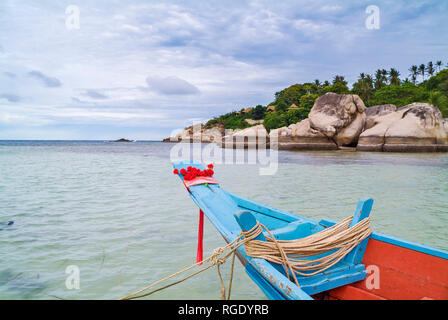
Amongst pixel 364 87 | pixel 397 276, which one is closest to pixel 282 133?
pixel 364 87

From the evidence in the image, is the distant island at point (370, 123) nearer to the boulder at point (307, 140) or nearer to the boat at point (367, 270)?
the boulder at point (307, 140)

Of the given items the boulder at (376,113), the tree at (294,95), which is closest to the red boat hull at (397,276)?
the boulder at (376,113)

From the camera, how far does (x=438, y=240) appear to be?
458 centimetres

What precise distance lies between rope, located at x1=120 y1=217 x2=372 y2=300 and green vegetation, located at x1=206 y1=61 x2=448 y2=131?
3770 cm

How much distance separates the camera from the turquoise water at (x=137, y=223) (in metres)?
3.32

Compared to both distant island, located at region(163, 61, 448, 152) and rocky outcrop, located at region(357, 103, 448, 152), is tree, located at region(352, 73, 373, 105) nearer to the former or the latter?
distant island, located at region(163, 61, 448, 152)

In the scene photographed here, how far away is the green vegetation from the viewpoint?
36219 millimetres

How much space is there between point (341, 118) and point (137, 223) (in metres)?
24.8

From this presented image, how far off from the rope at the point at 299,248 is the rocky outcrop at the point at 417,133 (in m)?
24.0

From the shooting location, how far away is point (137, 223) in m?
5.45

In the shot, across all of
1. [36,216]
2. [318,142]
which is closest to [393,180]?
[36,216]

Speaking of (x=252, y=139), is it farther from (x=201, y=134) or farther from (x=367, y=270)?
(x=201, y=134)

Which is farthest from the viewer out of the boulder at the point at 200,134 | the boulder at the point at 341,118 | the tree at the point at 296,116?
the boulder at the point at 200,134
